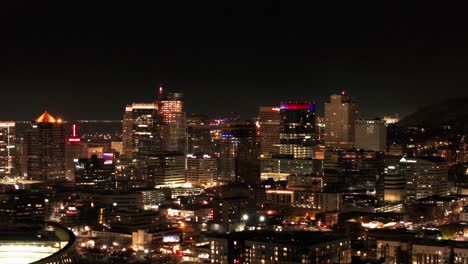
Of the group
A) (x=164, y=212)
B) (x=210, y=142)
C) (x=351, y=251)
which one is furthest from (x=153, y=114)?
(x=351, y=251)

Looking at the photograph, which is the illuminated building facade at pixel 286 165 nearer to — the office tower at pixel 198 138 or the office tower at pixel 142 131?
the office tower at pixel 142 131

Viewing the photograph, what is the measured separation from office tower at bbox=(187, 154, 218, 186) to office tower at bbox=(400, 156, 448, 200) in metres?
11.6

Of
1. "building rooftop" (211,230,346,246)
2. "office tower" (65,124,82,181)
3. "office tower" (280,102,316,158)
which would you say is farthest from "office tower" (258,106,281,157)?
"building rooftop" (211,230,346,246)

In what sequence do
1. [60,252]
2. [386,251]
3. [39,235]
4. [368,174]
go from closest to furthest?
[60,252] < [39,235] < [386,251] < [368,174]

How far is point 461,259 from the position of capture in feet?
63.6

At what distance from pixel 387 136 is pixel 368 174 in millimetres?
12388

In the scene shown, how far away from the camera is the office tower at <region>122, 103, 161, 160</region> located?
47375 millimetres

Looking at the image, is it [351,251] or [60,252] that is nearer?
[60,252]

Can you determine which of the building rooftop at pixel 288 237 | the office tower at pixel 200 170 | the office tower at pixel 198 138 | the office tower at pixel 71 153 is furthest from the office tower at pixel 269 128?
the building rooftop at pixel 288 237

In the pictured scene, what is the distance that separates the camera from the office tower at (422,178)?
3312cm

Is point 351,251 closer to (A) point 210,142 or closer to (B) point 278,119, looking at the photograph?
(B) point 278,119

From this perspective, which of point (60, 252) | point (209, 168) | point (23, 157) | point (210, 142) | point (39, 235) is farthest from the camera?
point (210, 142)

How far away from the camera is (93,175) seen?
126 feet

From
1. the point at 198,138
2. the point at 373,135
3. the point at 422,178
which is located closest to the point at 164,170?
the point at 422,178
